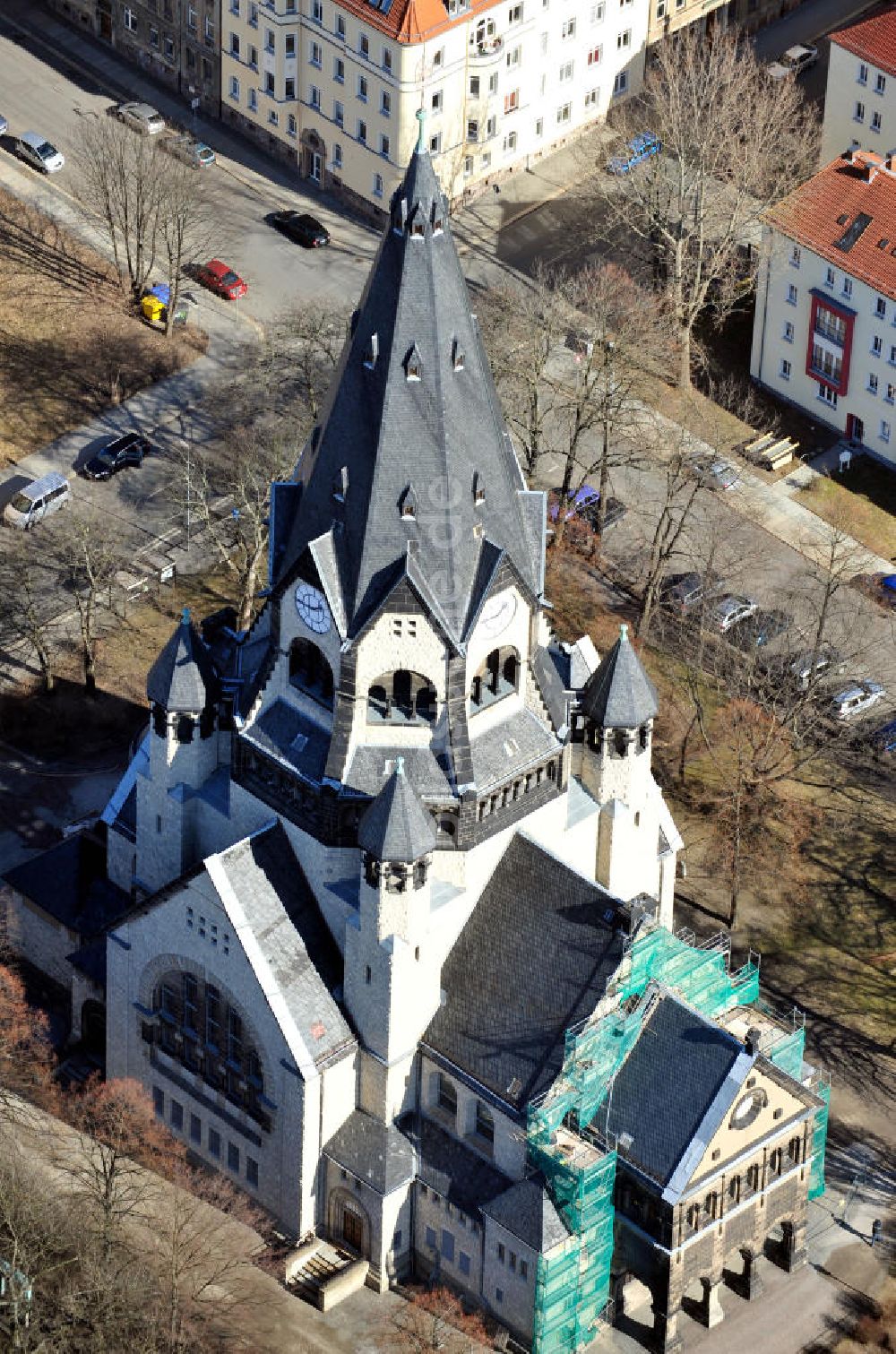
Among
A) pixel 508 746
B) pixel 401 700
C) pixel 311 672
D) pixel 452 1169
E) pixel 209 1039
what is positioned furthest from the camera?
pixel 209 1039

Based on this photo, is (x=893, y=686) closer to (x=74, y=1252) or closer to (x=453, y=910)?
(x=453, y=910)

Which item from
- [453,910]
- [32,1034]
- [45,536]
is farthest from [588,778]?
[45,536]

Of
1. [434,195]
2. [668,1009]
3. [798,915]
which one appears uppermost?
[434,195]

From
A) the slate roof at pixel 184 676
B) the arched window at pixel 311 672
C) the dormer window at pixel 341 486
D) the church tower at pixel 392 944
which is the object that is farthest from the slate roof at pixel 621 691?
the slate roof at pixel 184 676

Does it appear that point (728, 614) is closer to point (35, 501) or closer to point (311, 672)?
point (35, 501)

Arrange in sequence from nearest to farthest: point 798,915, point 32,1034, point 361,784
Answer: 1. point 361,784
2. point 32,1034
3. point 798,915

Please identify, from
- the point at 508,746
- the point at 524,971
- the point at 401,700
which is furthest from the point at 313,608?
the point at 524,971

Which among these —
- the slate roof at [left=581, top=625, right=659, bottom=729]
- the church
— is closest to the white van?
the church

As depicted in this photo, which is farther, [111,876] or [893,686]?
[893,686]
